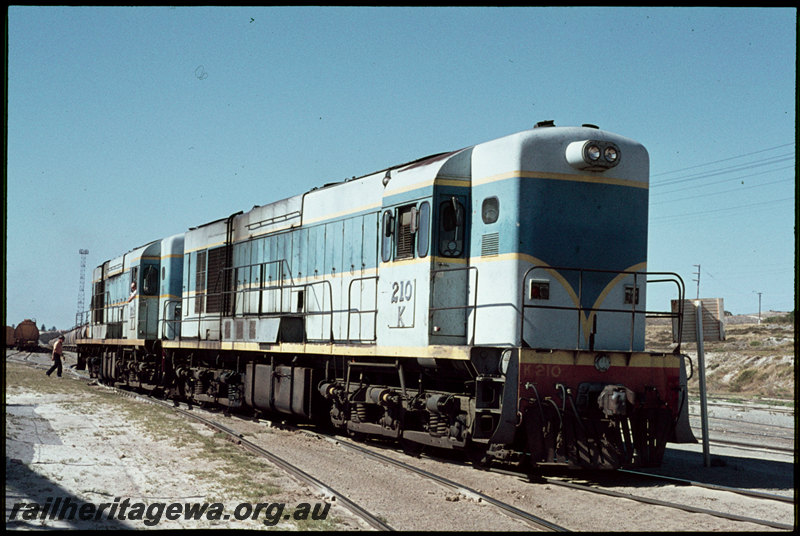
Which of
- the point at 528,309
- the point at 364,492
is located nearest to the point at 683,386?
the point at 528,309

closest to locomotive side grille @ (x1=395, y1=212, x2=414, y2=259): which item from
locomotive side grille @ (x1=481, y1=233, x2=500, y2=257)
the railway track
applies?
locomotive side grille @ (x1=481, y1=233, x2=500, y2=257)

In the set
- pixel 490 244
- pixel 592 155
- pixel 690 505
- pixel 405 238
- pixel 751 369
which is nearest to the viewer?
pixel 690 505

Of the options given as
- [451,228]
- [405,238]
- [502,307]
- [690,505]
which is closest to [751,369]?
[405,238]

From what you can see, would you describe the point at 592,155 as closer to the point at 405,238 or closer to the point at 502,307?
the point at 502,307

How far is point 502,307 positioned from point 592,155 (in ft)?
7.28

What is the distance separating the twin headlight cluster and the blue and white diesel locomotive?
0.06 ft

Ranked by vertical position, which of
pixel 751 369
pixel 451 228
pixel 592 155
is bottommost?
pixel 751 369

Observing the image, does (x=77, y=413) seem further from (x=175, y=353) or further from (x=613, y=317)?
(x=613, y=317)

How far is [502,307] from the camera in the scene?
10.6 meters

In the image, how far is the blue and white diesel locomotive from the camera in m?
9.83

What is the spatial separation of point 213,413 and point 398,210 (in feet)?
29.8

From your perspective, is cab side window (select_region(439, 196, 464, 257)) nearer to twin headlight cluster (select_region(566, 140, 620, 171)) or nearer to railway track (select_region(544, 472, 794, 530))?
twin headlight cluster (select_region(566, 140, 620, 171))

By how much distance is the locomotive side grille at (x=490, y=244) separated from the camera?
10771 mm

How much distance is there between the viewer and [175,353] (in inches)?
860
